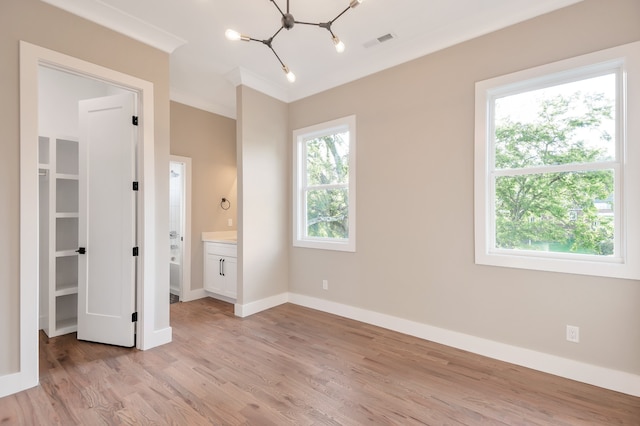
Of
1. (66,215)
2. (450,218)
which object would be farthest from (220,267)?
(450,218)

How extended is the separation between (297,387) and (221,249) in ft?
8.69

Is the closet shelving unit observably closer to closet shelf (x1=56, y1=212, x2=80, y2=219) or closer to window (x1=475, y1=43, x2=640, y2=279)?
closet shelf (x1=56, y1=212, x2=80, y2=219)

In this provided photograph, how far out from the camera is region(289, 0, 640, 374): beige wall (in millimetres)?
2215

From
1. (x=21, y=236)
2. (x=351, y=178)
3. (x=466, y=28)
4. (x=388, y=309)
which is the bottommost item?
(x=388, y=309)

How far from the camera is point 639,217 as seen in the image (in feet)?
6.75

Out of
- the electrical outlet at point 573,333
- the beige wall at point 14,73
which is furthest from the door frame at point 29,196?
the electrical outlet at point 573,333

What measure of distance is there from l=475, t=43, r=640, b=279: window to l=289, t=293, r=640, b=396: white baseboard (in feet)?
2.38

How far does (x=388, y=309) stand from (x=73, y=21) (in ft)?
12.9

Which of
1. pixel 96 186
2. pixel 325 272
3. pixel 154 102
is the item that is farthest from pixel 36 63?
pixel 325 272

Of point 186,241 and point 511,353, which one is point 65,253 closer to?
point 186,241

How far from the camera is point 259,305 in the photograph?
391 cm

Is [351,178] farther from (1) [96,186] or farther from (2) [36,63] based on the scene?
(2) [36,63]

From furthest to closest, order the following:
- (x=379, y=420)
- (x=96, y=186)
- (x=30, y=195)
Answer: (x=96, y=186), (x=30, y=195), (x=379, y=420)

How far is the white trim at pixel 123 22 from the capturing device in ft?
7.77
